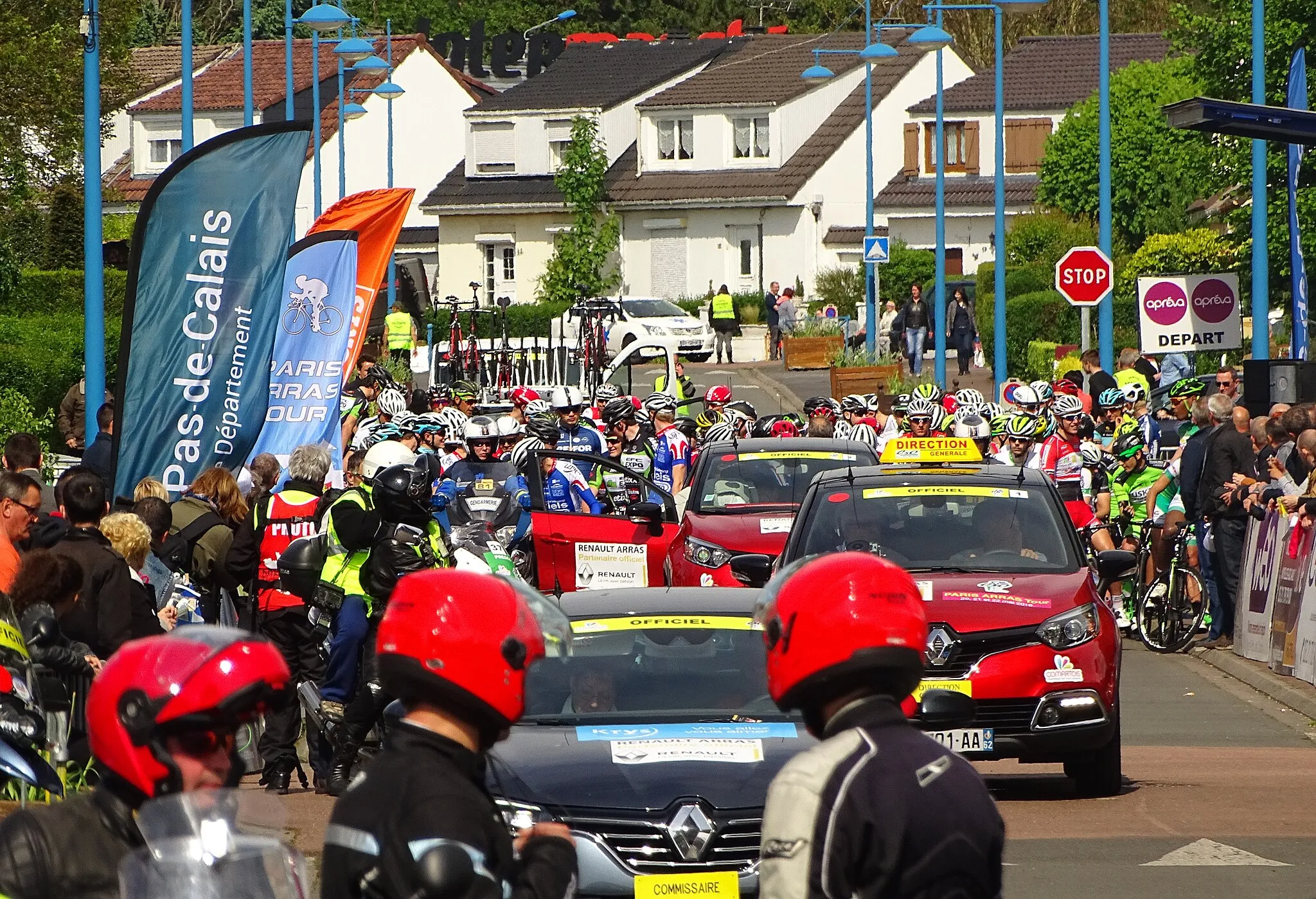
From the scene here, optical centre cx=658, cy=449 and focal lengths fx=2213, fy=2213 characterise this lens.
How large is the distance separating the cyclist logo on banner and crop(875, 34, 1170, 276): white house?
52.8 metres

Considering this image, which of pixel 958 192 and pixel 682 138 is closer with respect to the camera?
pixel 958 192

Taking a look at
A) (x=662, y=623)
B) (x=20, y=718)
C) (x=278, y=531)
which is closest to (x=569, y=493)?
(x=278, y=531)

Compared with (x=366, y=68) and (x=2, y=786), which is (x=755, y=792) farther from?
(x=366, y=68)

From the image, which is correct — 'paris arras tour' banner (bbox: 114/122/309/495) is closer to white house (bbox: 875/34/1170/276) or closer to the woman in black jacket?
the woman in black jacket

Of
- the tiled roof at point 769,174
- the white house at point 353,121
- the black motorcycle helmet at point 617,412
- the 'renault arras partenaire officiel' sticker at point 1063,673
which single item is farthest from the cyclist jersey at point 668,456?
the white house at point 353,121

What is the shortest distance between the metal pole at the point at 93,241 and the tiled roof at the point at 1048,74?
53.5 meters

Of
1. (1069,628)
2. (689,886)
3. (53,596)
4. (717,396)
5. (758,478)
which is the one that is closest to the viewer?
(689,886)

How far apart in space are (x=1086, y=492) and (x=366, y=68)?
24713 millimetres

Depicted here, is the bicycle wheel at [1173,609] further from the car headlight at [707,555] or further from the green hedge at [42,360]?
the green hedge at [42,360]

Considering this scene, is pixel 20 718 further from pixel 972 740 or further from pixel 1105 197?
pixel 1105 197

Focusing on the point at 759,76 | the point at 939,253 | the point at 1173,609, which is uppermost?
the point at 759,76

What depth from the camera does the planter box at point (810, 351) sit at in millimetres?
53781

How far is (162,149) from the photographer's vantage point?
82.6 meters

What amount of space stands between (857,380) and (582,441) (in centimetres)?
2357
